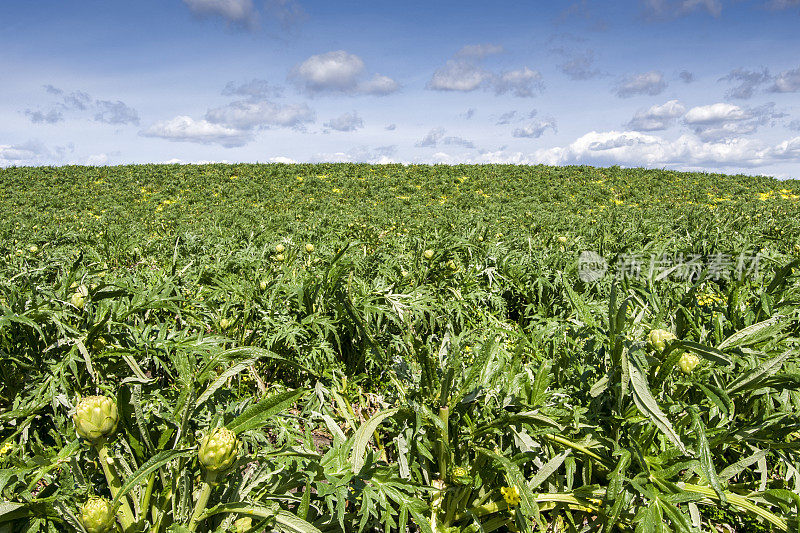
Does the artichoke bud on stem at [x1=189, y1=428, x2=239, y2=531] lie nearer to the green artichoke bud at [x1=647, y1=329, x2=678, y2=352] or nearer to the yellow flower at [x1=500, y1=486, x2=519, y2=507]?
the yellow flower at [x1=500, y1=486, x2=519, y2=507]

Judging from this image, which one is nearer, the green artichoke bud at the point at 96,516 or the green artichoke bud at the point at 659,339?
the green artichoke bud at the point at 96,516

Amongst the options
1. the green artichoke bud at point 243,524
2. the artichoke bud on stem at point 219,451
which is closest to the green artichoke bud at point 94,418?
the artichoke bud on stem at point 219,451

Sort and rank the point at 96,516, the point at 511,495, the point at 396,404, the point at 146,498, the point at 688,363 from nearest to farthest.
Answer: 1. the point at 96,516
2. the point at 146,498
3. the point at 511,495
4. the point at 688,363
5. the point at 396,404

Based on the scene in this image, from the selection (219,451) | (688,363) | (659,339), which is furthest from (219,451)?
(688,363)

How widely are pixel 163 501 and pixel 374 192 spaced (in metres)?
16.2

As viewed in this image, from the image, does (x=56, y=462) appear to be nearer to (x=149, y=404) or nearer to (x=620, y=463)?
(x=149, y=404)

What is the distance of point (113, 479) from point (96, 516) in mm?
201

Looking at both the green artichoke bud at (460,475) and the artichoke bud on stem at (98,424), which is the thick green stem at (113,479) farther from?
the green artichoke bud at (460,475)

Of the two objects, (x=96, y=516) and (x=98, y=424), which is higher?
(x=98, y=424)

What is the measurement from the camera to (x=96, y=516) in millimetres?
1238

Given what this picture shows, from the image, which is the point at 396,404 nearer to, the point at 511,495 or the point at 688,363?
the point at 511,495

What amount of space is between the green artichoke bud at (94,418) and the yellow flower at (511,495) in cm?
129

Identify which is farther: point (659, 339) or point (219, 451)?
point (659, 339)

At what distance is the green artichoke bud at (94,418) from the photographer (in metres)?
1.29
